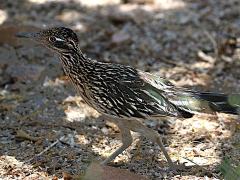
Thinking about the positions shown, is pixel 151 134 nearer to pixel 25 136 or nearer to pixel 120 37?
pixel 25 136

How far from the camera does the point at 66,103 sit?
21.8 feet

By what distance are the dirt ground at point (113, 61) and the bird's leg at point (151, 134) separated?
10 centimetres

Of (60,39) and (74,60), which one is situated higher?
(60,39)

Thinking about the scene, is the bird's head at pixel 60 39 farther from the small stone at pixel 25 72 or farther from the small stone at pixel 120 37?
the small stone at pixel 120 37

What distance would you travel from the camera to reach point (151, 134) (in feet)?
17.3

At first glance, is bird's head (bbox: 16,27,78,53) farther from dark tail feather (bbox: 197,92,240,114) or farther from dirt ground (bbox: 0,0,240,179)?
dark tail feather (bbox: 197,92,240,114)

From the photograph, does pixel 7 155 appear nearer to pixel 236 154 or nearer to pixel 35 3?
pixel 236 154

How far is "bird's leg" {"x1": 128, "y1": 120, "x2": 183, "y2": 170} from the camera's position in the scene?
17.3 ft

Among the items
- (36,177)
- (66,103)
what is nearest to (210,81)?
(66,103)

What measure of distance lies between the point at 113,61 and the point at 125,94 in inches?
96.8

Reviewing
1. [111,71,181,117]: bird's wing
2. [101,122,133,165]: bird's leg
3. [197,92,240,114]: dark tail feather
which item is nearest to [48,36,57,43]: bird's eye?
[111,71,181,117]: bird's wing

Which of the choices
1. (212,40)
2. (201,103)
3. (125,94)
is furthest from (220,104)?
(212,40)

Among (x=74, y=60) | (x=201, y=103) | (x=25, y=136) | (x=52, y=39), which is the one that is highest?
(x=52, y=39)

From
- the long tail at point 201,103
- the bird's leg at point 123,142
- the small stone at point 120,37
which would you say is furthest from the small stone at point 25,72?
the long tail at point 201,103
